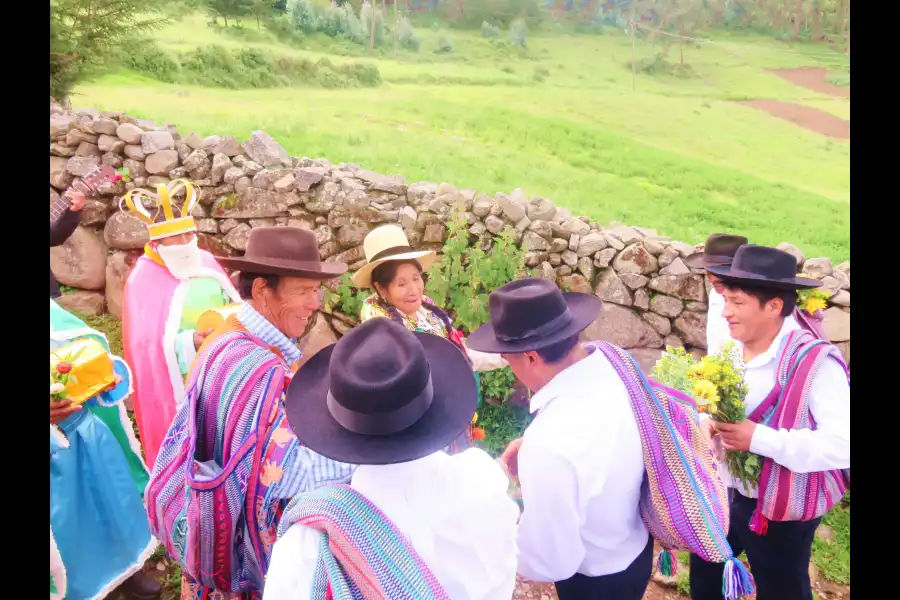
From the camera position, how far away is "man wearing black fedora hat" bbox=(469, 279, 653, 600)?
1715 millimetres

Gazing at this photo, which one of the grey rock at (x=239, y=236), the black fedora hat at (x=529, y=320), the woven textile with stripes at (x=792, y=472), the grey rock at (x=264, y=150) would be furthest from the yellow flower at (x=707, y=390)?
the grey rock at (x=264, y=150)

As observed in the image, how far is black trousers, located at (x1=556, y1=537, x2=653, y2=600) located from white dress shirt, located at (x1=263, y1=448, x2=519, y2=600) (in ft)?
2.17

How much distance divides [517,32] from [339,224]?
4.20 meters

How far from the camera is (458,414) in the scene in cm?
145

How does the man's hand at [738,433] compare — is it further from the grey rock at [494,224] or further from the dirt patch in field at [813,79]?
the dirt patch in field at [813,79]

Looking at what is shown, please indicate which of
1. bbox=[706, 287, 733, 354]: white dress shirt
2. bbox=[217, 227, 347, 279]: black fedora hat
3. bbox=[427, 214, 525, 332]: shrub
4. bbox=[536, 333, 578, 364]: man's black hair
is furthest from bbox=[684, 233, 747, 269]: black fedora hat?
bbox=[217, 227, 347, 279]: black fedora hat

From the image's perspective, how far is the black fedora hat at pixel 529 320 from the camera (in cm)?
188

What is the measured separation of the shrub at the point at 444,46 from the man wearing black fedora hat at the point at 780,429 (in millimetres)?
5830

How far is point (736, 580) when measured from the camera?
1.98 m

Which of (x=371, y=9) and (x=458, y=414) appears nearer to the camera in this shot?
(x=458, y=414)

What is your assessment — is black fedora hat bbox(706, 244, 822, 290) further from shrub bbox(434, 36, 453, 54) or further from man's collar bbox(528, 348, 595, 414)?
shrub bbox(434, 36, 453, 54)
